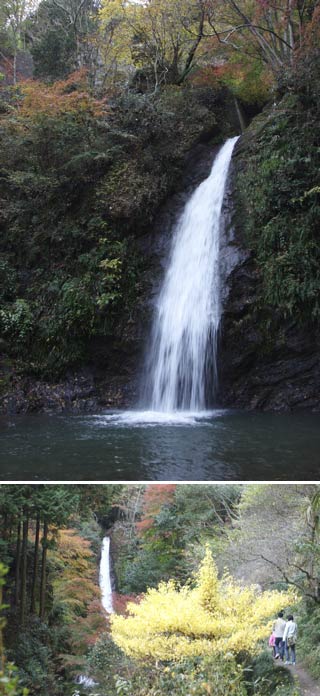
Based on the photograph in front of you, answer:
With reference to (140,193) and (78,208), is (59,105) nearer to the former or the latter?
(78,208)

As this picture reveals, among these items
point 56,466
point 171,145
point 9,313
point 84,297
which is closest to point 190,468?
point 56,466

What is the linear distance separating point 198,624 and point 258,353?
3.96m

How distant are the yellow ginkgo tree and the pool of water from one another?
1684 mm

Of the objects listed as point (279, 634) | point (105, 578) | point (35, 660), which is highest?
point (279, 634)

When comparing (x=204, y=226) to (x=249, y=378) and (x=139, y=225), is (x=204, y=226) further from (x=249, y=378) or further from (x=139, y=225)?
(x=249, y=378)

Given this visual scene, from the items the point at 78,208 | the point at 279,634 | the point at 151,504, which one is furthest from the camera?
the point at 151,504

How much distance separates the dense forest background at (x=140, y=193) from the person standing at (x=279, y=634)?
2945mm

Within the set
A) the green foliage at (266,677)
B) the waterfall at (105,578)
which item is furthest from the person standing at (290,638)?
the waterfall at (105,578)

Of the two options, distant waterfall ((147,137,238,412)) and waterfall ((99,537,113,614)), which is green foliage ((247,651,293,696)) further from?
distant waterfall ((147,137,238,412))

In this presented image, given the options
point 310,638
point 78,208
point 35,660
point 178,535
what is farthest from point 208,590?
point 78,208

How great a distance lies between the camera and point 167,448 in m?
6.39

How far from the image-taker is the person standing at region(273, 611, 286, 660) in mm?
7402

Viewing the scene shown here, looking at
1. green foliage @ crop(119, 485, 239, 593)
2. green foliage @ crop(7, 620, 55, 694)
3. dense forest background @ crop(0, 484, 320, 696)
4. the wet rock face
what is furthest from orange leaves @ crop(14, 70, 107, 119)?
green foliage @ crop(7, 620, 55, 694)

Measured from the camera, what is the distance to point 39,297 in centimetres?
1051
